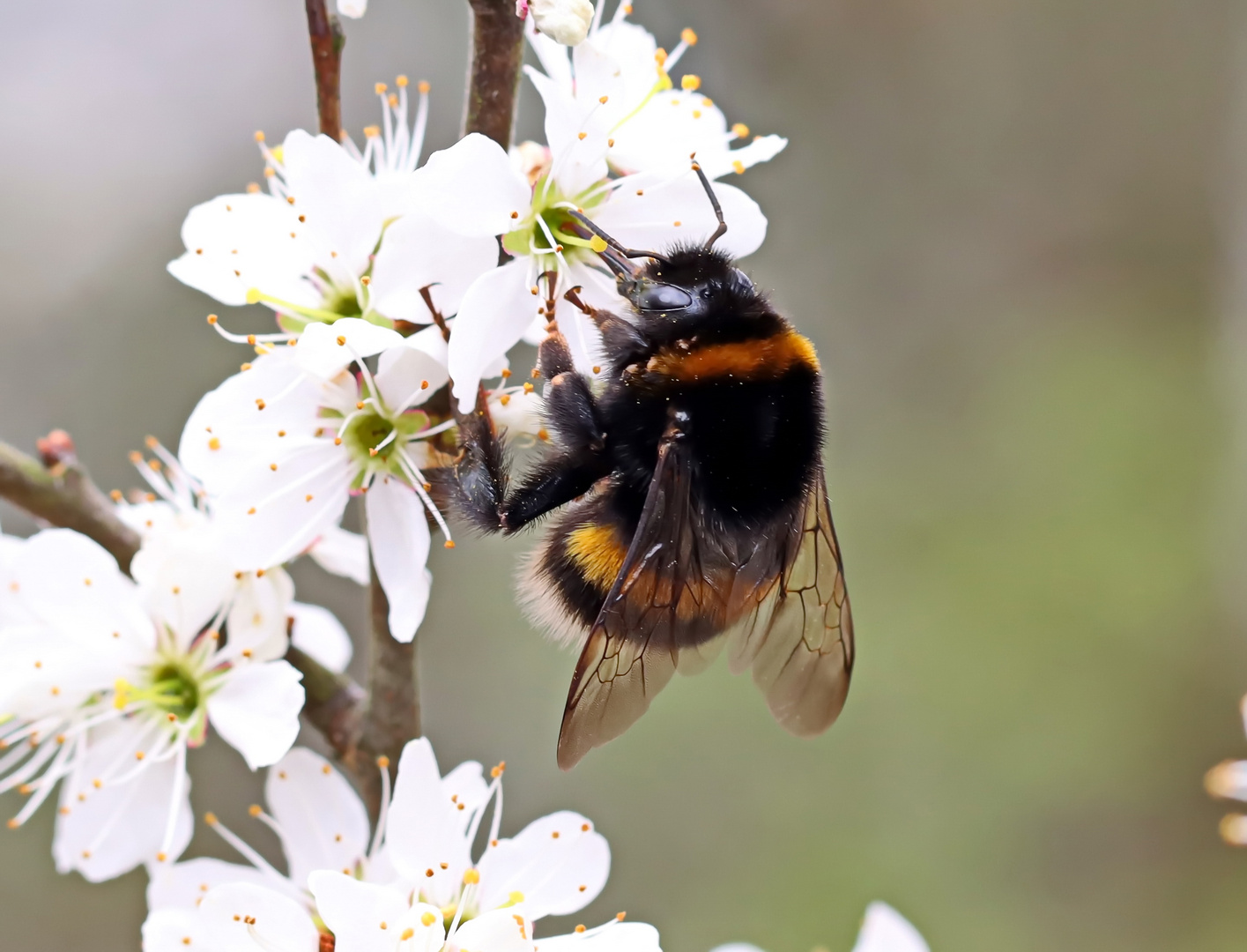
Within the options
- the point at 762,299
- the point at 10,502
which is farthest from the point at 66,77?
the point at 762,299

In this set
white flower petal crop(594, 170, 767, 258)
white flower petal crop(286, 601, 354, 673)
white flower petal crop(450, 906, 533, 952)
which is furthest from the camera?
white flower petal crop(286, 601, 354, 673)

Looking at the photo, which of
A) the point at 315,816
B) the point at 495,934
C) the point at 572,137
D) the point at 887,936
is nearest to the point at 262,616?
the point at 315,816

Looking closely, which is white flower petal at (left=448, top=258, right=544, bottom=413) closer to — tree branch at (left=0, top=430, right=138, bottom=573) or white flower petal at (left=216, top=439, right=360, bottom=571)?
white flower petal at (left=216, top=439, right=360, bottom=571)

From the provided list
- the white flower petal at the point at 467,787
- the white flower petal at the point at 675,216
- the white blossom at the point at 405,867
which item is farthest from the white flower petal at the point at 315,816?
the white flower petal at the point at 675,216

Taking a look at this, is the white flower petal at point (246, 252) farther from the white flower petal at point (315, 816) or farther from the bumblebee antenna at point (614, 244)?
the white flower petal at point (315, 816)

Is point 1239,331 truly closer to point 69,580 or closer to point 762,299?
point 762,299

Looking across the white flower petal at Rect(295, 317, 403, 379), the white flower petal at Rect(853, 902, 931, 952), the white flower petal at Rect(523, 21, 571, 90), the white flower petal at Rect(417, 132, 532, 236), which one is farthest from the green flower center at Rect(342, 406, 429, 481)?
the white flower petal at Rect(853, 902, 931, 952)
